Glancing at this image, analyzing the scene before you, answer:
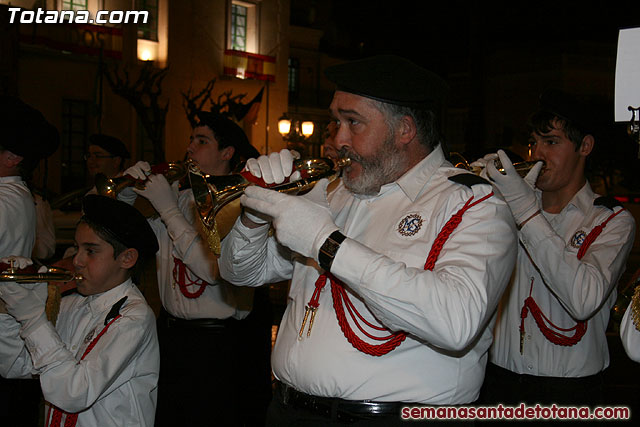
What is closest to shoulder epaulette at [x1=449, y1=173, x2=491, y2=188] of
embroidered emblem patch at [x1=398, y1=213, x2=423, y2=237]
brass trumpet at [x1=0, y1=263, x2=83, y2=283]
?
embroidered emblem patch at [x1=398, y1=213, x2=423, y2=237]

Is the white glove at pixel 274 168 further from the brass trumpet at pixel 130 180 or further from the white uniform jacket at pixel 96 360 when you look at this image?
the brass trumpet at pixel 130 180

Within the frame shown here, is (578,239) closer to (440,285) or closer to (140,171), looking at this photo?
(440,285)

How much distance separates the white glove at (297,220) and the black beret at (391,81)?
1.57 ft

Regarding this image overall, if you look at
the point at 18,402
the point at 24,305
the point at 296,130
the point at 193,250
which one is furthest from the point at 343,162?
the point at 296,130

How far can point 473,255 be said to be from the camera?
84.0 inches

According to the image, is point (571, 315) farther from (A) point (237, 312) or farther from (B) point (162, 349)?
(B) point (162, 349)

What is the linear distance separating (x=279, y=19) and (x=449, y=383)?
24.7 meters

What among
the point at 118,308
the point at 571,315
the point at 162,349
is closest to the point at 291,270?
the point at 118,308

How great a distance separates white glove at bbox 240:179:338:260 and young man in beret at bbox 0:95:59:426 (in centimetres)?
225

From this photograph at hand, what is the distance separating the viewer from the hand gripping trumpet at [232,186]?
244 centimetres

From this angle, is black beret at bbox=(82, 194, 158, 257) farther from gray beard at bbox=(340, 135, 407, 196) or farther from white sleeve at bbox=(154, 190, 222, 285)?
gray beard at bbox=(340, 135, 407, 196)

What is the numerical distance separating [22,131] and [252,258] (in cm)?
215

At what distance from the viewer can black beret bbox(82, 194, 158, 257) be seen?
3.17m

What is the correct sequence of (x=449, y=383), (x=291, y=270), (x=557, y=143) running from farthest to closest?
1. (x=557, y=143)
2. (x=291, y=270)
3. (x=449, y=383)
